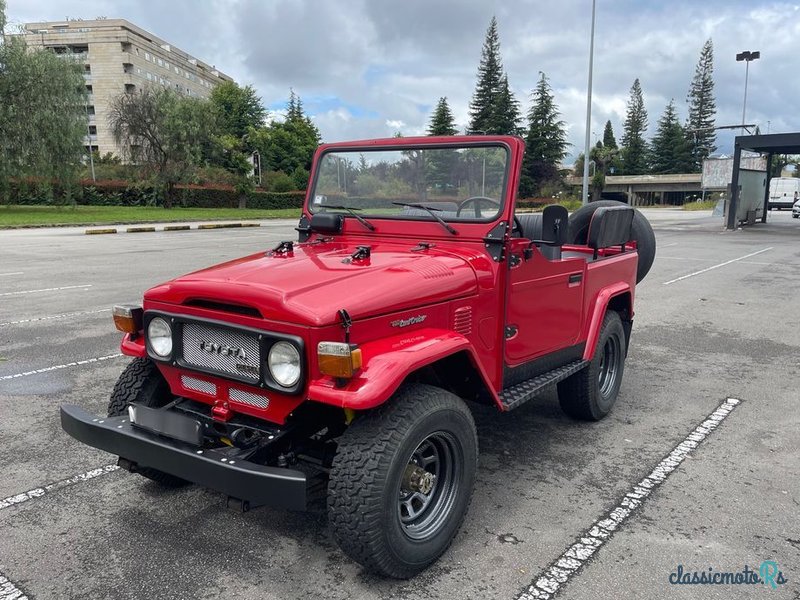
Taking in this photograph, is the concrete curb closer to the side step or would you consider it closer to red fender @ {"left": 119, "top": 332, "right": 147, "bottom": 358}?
red fender @ {"left": 119, "top": 332, "right": 147, "bottom": 358}

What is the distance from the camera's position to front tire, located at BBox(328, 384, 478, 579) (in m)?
2.53

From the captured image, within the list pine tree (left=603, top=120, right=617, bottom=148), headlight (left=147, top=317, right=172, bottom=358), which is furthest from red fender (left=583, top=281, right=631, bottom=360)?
pine tree (left=603, top=120, right=617, bottom=148)

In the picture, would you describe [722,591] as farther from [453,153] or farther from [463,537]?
[453,153]

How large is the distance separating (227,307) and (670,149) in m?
92.4

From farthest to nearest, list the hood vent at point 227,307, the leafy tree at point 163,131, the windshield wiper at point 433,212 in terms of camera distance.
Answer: the leafy tree at point 163,131
the windshield wiper at point 433,212
the hood vent at point 227,307

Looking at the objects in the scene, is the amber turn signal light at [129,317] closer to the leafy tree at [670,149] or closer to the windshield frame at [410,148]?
the windshield frame at [410,148]

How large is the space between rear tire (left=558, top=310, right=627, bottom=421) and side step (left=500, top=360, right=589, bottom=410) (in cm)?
Result: 19

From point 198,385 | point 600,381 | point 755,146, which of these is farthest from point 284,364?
point 755,146

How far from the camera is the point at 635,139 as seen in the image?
88.4 meters

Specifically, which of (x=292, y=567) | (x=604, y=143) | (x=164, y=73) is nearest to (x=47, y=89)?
(x=292, y=567)

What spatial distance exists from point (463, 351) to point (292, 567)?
1.28 meters

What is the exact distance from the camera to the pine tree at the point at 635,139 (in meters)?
88.4

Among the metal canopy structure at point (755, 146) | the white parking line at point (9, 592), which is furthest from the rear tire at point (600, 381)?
the metal canopy structure at point (755, 146)

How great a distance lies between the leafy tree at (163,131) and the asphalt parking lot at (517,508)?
117 feet
